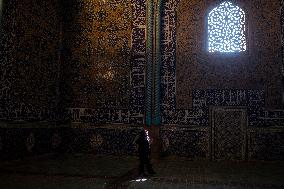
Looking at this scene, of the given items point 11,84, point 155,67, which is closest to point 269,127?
point 155,67

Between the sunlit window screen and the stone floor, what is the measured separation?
321 cm

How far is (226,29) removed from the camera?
977 centimetres

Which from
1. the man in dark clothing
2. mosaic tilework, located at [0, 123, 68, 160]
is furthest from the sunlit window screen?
mosaic tilework, located at [0, 123, 68, 160]

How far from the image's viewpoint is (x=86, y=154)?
1017 centimetres

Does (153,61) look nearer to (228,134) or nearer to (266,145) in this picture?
(228,134)

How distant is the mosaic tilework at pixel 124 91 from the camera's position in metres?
9.97

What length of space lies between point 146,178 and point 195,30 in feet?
16.2

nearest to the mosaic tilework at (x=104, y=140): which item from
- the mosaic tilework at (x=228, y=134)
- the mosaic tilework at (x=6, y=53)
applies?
the mosaic tilework at (x=228, y=134)

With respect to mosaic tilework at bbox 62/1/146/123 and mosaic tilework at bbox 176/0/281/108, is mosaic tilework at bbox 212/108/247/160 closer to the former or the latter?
mosaic tilework at bbox 176/0/281/108

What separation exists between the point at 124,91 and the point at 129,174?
3518mm

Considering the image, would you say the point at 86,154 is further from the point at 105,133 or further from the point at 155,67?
the point at 155,67

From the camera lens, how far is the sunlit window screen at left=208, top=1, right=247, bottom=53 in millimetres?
9625

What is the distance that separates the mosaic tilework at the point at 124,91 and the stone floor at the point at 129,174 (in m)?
Result: 1.35

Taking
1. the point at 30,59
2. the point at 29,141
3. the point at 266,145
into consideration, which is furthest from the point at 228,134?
the point at 30,59
